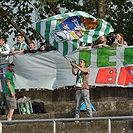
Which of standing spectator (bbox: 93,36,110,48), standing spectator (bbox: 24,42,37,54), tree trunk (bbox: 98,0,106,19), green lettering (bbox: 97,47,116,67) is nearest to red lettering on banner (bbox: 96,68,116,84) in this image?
green lettering (bbox: 97,47,116,67)

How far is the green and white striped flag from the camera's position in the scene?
1783cm

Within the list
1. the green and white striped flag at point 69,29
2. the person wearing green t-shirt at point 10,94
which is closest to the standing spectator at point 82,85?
the green and white striped flag at point 69,29

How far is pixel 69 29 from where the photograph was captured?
1792 centimetres

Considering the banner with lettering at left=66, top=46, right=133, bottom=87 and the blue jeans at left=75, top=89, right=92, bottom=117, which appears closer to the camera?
the blue jeans at left=75, top=89, right=92, bottom=117

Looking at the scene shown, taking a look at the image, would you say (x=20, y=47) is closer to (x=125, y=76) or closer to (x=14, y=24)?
(x=125, y=76)

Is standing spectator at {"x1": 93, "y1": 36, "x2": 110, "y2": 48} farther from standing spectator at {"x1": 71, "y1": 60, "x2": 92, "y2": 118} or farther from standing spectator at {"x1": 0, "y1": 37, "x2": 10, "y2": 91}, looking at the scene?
standing spectator at {"x1": 0, "y1": 37, "x2": 10, "y2": 91}

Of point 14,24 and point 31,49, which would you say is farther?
point 14,24

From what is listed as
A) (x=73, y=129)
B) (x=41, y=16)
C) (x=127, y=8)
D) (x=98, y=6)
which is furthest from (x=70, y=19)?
(x=127, y=8)

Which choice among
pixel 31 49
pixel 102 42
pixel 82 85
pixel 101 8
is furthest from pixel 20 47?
pixel 101 8

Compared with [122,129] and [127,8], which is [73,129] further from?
[127,8]

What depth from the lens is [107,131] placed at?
14508mm

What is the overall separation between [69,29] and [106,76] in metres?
2.33

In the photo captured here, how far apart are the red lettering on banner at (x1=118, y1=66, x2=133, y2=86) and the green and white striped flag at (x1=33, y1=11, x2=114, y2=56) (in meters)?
1.73

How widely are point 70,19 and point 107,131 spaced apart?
169 inches
